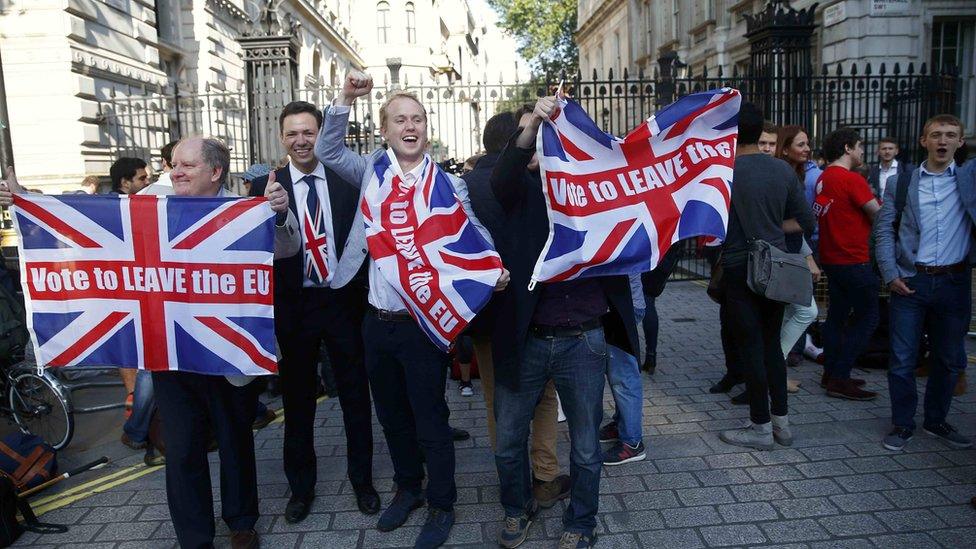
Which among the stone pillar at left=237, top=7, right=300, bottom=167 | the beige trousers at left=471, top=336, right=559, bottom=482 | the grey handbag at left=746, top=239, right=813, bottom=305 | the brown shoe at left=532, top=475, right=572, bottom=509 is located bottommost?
the brown shoe at left=532, top=475, right=572, bottom=509

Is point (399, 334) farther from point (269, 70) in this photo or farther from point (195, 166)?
point (269, 70)

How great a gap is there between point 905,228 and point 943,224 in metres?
0.21

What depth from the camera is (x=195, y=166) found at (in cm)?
340

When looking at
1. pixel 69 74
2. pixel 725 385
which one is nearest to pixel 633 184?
pixel 725 385

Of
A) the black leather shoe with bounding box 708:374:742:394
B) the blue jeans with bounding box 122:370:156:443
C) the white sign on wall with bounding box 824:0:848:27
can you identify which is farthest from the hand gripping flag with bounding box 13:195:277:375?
the white sign on wall with bounding box 824:0:848:27

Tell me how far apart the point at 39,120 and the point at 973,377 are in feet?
47.1

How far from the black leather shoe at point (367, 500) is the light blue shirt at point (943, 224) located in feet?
12.0

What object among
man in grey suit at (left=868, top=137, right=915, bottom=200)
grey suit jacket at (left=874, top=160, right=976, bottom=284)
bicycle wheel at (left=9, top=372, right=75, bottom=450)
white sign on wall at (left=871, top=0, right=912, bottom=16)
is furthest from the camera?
white sign on wall at (left=871, top=0, right=912, bottom=16)

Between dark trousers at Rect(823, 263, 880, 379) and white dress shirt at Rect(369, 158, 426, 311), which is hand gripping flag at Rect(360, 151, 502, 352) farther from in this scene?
dark trousers at Rect(823, 263, 880, 379)

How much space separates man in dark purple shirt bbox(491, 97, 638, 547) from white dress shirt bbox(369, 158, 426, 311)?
1.56ft

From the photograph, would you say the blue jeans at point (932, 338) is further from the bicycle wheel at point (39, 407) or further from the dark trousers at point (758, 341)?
the bicycle wheel at point (39, 407)

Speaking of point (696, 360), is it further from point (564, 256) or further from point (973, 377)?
point (564, 256)

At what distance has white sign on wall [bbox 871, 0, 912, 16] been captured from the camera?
14.5 meters

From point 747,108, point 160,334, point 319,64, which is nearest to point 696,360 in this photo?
point 747,108
